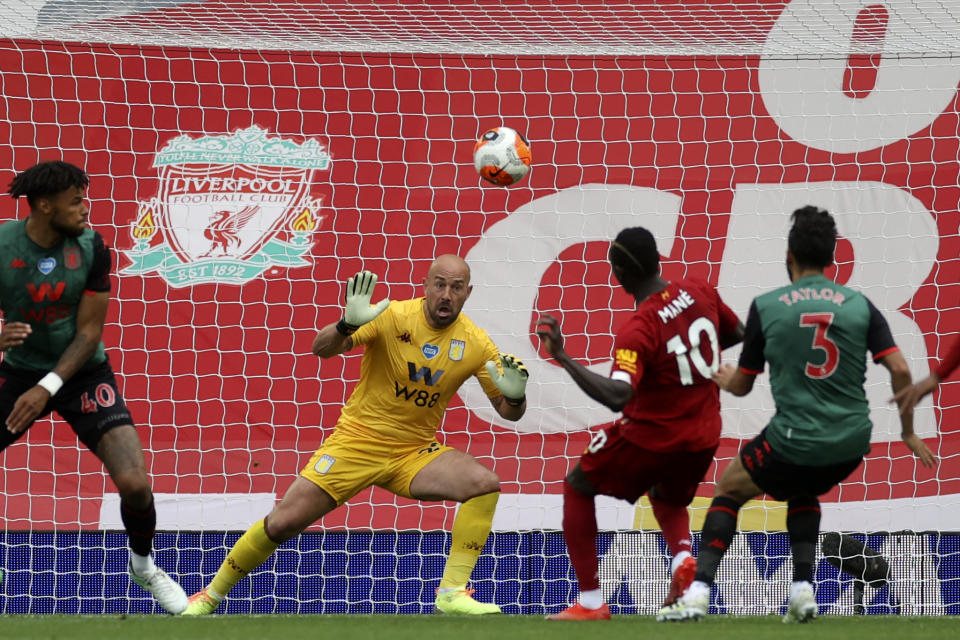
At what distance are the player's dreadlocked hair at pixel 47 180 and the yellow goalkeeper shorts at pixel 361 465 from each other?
187 centimetres

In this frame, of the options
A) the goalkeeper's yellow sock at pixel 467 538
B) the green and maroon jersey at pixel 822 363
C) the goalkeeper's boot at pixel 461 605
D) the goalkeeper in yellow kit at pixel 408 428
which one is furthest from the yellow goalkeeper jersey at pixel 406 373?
the green and maroon jersey at pixel 822 363

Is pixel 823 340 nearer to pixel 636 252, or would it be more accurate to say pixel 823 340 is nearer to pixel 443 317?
pixel 636 252

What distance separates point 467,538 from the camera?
20.5 ft

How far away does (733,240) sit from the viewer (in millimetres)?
8672

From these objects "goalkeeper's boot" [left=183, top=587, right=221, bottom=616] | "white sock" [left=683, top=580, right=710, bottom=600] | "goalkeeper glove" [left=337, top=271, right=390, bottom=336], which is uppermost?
"goalkeeper glove" [left=337, top=271, right=390, bottom=336]

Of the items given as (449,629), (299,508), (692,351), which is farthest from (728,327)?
(299,508)

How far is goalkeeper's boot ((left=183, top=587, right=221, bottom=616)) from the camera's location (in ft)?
20.2

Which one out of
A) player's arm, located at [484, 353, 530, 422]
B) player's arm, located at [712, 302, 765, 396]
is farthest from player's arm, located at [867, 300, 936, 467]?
player's arm, located at [484, 353, 530, 422]

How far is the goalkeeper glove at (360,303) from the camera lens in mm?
5969

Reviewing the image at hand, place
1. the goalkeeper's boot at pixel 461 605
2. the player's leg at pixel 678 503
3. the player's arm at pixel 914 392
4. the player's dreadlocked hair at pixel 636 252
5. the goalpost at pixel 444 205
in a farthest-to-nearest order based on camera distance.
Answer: the goalpost at pixel 444 205, the goalkeeper's boot at pixel 461 605, the player's dreadlocked hair at pixel 636 252, the player's leg at pixel 678 503, the player's arm at pixel 914 392

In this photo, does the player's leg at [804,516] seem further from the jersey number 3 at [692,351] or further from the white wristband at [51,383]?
the white wristband at [51,383]

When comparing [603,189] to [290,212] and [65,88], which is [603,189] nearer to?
[290,212]

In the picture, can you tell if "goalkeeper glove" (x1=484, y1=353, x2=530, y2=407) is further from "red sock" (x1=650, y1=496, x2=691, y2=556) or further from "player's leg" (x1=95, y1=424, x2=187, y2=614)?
"player's leg" (x1=95, y1=424, x2=187, y2=614)

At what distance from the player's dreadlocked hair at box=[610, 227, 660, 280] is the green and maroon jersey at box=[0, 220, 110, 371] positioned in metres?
2.40
